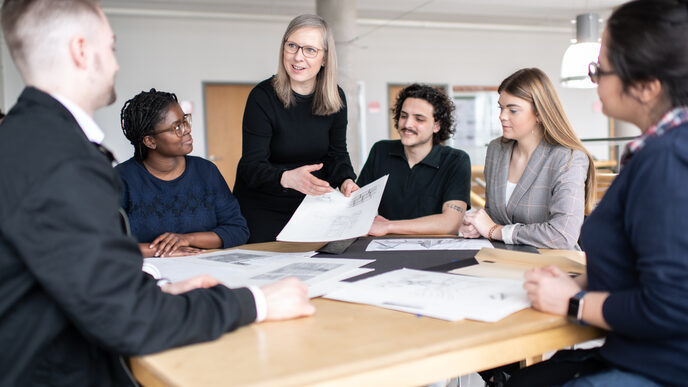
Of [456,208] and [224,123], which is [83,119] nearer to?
[456,208]

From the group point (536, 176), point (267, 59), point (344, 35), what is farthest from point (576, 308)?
point (267, 59)

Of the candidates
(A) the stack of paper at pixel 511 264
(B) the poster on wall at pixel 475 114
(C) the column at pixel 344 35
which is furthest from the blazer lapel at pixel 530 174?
(B) the poster on wall at pixel 475 114

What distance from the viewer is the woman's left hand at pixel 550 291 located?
1018mm

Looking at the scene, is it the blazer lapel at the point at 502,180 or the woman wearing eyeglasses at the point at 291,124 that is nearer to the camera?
the blazer lapel at the point at 502,180

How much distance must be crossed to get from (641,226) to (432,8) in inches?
307

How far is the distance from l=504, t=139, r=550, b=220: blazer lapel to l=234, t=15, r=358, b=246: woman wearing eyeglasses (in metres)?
0.63

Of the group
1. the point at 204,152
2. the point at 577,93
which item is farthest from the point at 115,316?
the point at 577,93

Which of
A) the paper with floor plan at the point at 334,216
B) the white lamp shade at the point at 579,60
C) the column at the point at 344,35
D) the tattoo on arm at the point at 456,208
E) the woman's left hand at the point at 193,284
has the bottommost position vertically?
the tattoo on arm at the point at 456,208

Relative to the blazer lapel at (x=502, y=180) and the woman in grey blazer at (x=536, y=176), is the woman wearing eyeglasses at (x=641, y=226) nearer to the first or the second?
the woman in grey blazer at (x=536, y=176)

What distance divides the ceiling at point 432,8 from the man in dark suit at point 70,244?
22.0 ft

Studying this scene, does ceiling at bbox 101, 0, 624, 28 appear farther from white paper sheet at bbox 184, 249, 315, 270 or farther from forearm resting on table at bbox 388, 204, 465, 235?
white paper sheet at bbox 184, 249, 315, 270

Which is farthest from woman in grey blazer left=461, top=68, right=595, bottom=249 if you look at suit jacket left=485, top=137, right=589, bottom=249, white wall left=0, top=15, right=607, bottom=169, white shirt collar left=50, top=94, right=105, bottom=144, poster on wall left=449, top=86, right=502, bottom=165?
poster on wall left=449, top=86, right=502, bottom=165

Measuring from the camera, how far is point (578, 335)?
1017mm

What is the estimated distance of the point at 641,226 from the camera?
902mm
